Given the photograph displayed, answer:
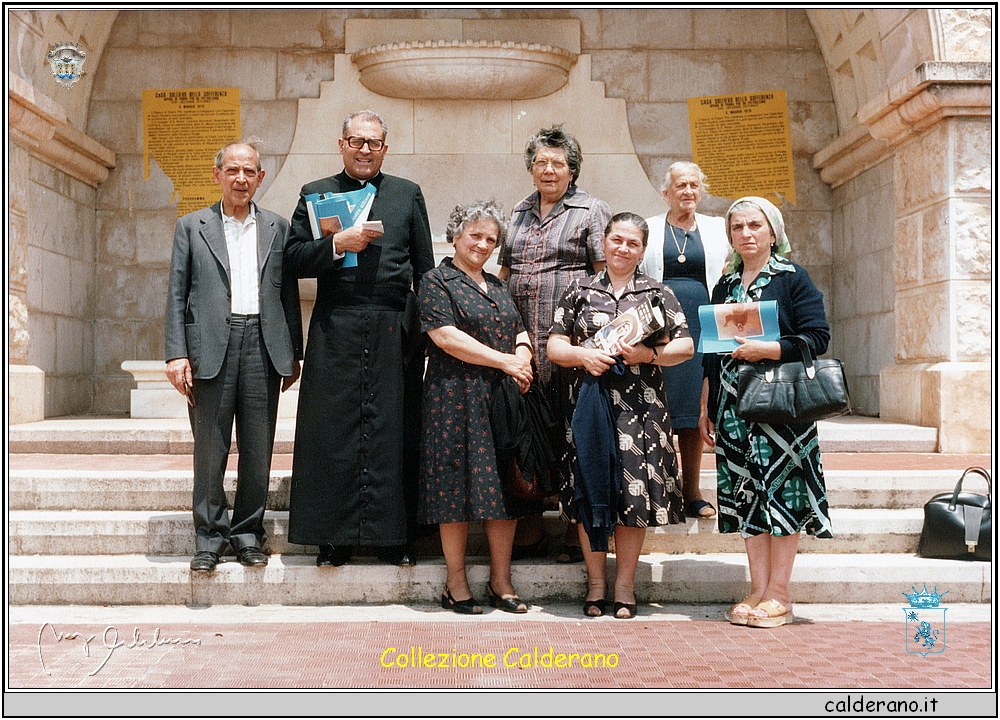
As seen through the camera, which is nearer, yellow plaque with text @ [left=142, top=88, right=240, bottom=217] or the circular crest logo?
the circular crest logo

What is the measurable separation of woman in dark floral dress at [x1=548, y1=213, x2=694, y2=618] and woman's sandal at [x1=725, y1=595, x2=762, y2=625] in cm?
42

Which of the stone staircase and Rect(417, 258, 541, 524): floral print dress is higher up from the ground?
Rect(417, 258, 541, 524): floral print dress

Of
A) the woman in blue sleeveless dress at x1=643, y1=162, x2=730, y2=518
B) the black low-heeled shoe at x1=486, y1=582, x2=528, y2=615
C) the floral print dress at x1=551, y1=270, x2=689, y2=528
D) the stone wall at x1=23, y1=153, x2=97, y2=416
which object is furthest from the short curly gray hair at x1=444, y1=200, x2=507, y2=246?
the stone wall at x1=23, y1=153, x2=97, y2=416

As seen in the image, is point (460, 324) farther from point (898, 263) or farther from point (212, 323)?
point (898, 263)

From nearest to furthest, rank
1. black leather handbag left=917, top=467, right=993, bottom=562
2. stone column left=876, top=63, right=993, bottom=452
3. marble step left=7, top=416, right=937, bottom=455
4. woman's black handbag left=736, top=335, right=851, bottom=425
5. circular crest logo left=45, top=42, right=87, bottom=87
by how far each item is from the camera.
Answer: woman's black handbag left=736, top=335, right=851, bottom=425 → black leather handbag left=917, top=467, right=993, bottom=562 → marble step left=7, top=416, right=937, bottom=455 → stone column left=876, top=63, right=993, bottom=452 → circular crest logo left=45, top=42, right=87, bottom=87

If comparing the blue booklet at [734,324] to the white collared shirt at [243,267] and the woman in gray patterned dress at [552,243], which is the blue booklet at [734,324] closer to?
the woman in gray patterned dress at [552,243]

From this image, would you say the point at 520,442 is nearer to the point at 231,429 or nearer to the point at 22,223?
the point at 231,429

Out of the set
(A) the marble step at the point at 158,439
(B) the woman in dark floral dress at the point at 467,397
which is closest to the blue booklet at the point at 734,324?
(B) the woman in dark floral dress at the point at 467,397

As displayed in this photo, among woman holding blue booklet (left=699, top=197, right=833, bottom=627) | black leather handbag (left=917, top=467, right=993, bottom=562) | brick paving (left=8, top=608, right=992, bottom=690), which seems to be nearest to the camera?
brick paving (left=8, top=608, right=992, bottom=690)

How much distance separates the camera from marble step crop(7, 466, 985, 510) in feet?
16.6

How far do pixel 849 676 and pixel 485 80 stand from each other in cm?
638

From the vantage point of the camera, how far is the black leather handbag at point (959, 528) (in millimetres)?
4613

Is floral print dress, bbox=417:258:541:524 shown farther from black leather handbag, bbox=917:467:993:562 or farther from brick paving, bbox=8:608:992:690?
black leather handbag, bbox=917:467:993:562
